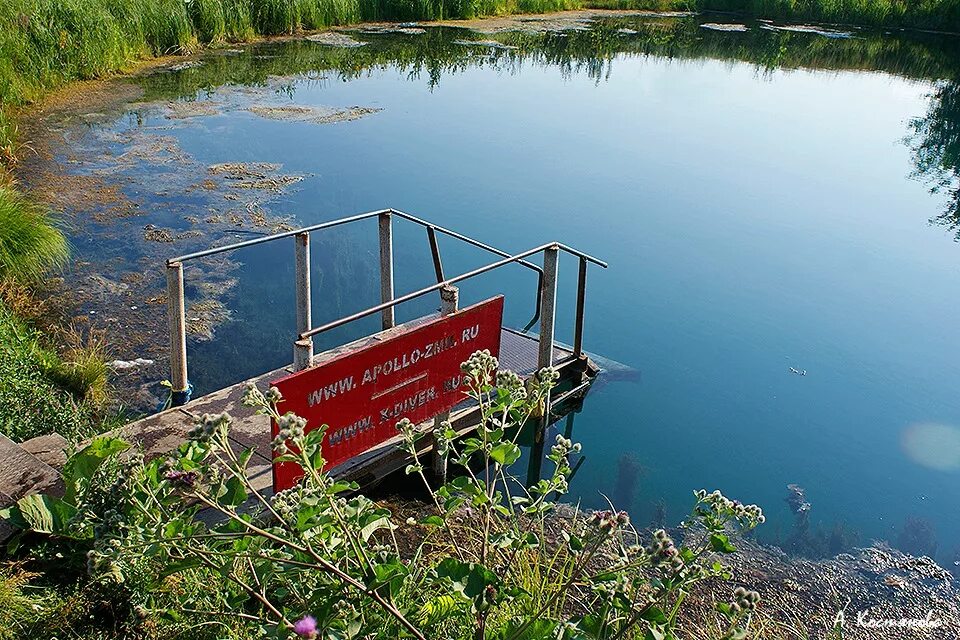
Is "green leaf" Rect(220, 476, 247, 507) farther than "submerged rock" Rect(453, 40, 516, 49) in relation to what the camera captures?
No

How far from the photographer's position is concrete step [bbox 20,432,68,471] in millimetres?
4195

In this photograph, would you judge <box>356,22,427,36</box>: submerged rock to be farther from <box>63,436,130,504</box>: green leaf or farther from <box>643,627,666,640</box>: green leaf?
<box>643,627,666,640</box>: green leaf

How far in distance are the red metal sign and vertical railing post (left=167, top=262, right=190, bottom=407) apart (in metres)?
0.96

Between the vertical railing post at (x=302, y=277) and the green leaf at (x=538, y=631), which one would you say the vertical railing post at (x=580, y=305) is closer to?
the vertical railing post at (x=302, y=277)

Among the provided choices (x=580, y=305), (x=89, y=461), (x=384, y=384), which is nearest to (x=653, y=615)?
(x=89, y=461)

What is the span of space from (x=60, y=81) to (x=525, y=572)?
14.0 m

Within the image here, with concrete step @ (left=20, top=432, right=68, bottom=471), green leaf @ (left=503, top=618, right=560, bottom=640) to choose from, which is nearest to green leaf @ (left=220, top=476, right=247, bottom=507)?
green leaf @ (left=503, top=618, right=560, bottom=640)

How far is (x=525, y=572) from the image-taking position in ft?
13.4

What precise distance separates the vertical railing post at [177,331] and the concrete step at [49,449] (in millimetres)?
1207

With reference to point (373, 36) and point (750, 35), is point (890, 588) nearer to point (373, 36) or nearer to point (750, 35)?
point (373, 36)

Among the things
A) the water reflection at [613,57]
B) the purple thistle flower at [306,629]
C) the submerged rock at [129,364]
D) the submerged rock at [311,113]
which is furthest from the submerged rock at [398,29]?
the purple thistle flower at [306,629]

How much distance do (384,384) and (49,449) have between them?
179 centimetres

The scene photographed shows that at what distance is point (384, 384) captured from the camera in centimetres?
537

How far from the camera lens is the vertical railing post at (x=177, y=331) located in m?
5.48
